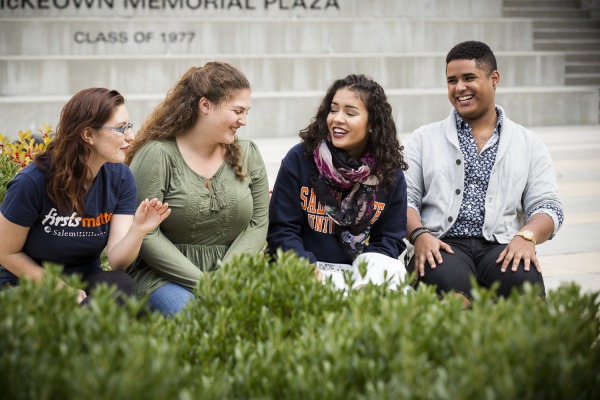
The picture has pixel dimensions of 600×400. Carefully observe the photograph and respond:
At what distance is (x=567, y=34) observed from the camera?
2031 centimetres

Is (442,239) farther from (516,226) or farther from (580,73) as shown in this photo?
(580,73)

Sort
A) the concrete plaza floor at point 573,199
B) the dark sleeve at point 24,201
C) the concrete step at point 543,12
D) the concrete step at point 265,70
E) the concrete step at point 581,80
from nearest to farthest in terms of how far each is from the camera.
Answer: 1. the dark sleeve at point 24,201
2. the concrete plaza floor at point 573,199
3. the concrete step at point 265,70
4. the concrete step at point 581,80
5. the concrete step at point 543,12

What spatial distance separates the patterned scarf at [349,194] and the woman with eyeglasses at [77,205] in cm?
99

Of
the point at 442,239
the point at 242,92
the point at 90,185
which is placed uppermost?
the point at 242,92

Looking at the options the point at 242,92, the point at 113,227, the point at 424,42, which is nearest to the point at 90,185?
the point at 113,227

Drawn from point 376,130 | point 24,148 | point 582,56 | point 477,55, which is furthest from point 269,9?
point 376,130

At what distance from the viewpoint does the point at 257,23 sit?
17.2 m

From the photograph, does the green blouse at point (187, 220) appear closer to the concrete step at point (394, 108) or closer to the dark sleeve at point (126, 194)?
the dark sleeve at point (126, 194)

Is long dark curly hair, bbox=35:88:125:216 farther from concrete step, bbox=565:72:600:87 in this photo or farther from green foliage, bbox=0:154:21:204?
concrete step, bbox=565:72:600:87

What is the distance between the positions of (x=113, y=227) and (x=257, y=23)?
13.1 metres

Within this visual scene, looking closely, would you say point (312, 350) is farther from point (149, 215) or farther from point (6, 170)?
point (6, 170)

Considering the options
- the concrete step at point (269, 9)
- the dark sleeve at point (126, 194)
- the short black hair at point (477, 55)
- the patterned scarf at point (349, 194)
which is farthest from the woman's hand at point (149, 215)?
the concrete step at point (269, 9)

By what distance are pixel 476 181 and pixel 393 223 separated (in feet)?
2.01

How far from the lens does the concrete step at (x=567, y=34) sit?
20047 mm
